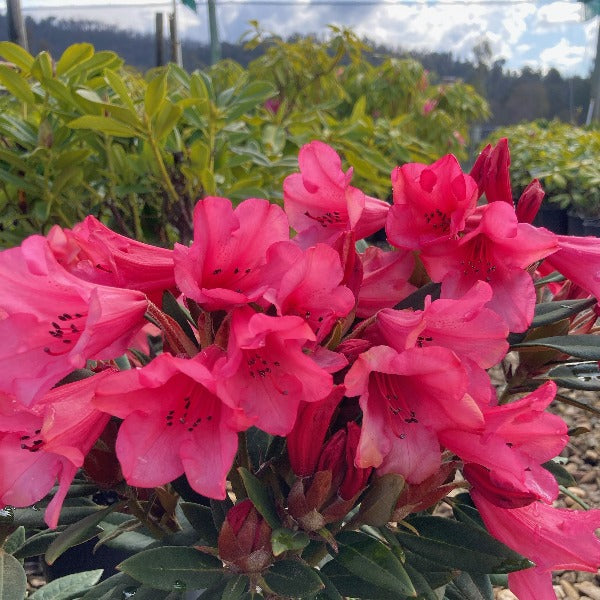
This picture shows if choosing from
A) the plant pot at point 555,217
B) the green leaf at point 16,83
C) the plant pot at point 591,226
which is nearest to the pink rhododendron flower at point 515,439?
the green leaf at point 16,83

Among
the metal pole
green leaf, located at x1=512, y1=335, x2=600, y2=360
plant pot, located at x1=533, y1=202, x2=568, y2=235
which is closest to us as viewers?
green leaf, located at x1=512, y1=335, x2=600, y2=360

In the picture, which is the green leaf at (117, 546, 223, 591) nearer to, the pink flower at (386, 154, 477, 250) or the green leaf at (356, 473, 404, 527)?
the green leaf at (356, 473, 404, 527)

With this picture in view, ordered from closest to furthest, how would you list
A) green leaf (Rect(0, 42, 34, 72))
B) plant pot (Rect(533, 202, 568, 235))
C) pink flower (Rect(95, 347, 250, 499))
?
pink flower (Rect(95, 347, 250, 499)), green leaf (Rect(0, 42, 34, 72)), plant pot (Rect(533, 202, 568, 235))

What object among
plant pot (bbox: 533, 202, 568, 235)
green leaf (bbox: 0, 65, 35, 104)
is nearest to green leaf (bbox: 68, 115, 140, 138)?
green leaf (bbox: 0, 65, 35, 104)

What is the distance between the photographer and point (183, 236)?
2.02 meters

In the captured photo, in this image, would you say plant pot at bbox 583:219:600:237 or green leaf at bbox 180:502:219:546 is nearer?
green leaf at bbox 180:502:219:546

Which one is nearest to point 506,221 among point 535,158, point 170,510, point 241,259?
point 241,259

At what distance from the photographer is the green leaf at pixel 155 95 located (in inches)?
66.0

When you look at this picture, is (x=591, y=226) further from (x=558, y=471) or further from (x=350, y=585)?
(x=350, y=585)

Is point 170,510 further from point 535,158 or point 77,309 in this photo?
point 535,158

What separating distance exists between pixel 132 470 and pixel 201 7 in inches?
255

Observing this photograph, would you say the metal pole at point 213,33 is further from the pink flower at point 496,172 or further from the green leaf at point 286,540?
the green leaf at point 286,540

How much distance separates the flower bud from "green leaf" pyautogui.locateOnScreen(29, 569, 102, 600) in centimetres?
57

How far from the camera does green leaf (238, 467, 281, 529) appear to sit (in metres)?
0.64
